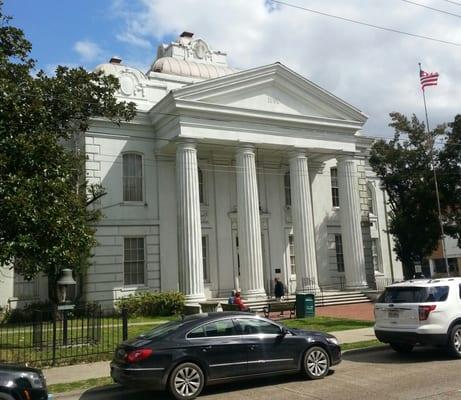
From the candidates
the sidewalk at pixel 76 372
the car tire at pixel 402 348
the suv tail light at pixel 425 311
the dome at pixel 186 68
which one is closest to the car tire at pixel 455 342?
the suv tail light at pixel 425 311

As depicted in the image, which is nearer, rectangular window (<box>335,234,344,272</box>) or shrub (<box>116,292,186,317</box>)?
shrub (<box>116,292,186,317</box>)

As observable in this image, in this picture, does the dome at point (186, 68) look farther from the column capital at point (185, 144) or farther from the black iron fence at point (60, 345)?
the black iron fence at point (60, 345)

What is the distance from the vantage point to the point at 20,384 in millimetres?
6715

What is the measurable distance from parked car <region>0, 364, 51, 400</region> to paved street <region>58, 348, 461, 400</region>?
9.11 feet

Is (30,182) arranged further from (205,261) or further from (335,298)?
(335,298)

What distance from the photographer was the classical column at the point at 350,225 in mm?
30219

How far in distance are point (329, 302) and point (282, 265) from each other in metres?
4.52

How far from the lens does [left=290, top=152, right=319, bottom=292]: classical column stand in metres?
28.6

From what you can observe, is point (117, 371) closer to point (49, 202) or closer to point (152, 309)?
point (49, 202)

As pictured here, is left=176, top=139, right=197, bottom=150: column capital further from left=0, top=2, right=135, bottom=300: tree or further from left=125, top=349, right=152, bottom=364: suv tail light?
left=125, top=349, right=152, bottom=364: suv tail light

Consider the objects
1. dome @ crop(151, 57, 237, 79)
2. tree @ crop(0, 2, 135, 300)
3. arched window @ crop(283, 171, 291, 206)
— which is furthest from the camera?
dome @ crop(151, 57, 237, 79)

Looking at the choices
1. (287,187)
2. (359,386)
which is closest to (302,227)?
(287,187)

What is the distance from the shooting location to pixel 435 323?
11430 millimetres

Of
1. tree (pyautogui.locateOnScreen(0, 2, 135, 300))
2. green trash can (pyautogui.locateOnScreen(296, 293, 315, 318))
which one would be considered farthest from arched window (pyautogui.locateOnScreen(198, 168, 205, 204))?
tree (pyautogui.locateOnScreen(0, 2, 135, 300))
